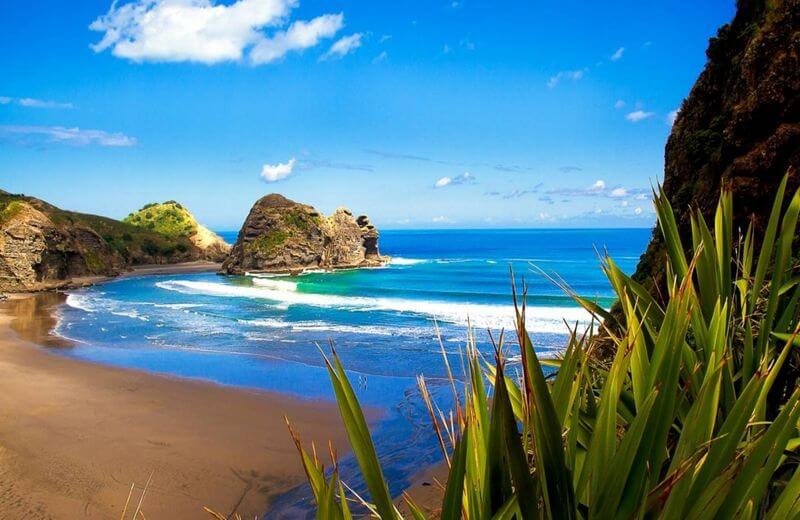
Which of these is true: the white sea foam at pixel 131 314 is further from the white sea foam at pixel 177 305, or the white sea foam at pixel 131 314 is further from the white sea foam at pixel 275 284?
the white sea foam at pixel 275 284

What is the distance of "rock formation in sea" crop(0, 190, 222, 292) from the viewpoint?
1681 inches

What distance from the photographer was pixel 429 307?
3262 centimetres

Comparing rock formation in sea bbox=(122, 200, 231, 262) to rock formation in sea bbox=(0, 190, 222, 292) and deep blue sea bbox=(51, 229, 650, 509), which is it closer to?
rock formation in sea bbox=(0, 190, 222, 292)

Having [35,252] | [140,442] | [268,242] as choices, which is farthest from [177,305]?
[268,242]

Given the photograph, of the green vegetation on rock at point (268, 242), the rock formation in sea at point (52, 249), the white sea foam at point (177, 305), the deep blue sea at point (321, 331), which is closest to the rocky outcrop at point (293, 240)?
the green vegetation on rock at point (268, 242)

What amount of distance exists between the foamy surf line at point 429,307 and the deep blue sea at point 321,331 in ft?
0.27

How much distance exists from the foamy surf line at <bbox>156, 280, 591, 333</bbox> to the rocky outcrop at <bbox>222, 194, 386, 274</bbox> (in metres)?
13.5

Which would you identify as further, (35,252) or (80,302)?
(35,252)

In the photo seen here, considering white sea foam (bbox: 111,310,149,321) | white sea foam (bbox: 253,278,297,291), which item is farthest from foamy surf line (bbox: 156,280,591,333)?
white sea foam (bbox: 111,310,149,321)

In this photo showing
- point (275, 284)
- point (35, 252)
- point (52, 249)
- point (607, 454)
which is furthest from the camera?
point (275, 284)

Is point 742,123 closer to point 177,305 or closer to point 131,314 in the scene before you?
point 131,314

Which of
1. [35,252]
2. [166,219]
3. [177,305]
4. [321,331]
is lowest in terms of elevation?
[321,331]

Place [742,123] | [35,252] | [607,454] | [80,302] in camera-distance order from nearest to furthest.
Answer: [607,454], [742,123], [80,302], [35,252]

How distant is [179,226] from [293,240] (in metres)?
33.9
